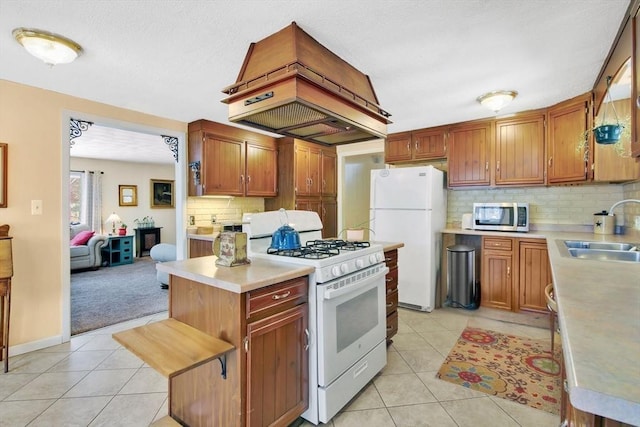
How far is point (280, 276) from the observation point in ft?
5.09

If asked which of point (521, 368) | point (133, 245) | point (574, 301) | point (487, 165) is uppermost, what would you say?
point (487, 165)

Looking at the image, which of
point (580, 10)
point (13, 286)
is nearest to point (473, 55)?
point (580, 10)

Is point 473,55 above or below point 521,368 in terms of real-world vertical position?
above

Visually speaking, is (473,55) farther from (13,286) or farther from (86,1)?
(13,286)

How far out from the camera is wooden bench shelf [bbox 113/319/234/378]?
1284mm

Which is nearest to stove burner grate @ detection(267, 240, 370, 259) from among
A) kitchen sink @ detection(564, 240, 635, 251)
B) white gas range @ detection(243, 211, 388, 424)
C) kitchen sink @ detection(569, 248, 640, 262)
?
white gas range @ detection(243, 211, 388, 424)

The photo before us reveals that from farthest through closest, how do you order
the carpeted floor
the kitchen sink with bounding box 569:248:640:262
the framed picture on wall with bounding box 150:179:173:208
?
1. the framed picture on wall with bounding box 150:179:173:208
2. the carpeted floor
3. the kitchen sink with bounding box 569:248:640:262

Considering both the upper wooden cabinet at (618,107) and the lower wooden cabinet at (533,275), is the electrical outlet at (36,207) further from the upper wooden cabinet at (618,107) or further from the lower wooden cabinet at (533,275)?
the lower wooden cabinet at (533,275)

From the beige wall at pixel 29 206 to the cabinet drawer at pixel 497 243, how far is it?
433 centimetres

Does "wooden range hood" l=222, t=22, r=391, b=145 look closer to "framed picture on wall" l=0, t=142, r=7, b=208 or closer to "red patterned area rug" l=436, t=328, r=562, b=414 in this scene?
"red patterned area rug" l=436, t=328, r=562, b=414

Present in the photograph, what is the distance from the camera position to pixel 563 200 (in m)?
3.68

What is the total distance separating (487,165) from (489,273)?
1280 millimetres

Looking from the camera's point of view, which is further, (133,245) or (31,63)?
(133,245)

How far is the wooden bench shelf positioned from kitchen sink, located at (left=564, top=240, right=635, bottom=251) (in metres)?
2.69
